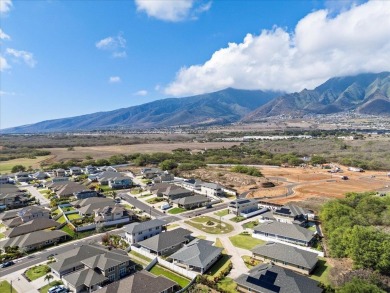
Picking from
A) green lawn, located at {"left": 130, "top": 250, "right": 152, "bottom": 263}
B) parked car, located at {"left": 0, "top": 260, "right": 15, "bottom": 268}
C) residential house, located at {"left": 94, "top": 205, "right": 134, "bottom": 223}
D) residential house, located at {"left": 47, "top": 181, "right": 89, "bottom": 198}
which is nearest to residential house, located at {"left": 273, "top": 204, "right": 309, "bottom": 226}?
green lawn, located at {"left": 130, "top": 250, "right": 152, "bottom": 263}

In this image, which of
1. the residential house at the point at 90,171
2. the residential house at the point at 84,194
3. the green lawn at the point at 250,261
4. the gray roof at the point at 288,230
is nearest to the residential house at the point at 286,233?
the gray roof at the point at 288,230

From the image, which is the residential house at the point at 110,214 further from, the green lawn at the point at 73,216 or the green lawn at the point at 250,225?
the green lawn at the point at 250,225

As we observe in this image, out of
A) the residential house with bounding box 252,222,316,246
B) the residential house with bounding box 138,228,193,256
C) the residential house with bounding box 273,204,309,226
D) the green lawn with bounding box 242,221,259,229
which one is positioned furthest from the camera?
the green lawn with bounding box 242,221,259,229

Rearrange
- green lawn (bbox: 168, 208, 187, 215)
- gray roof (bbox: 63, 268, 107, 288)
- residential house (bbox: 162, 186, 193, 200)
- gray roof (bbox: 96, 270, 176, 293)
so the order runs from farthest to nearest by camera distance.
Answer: residential house (bbox: 162, 186, 193, 200) < green lawn (bbox: 168, 208, 187, 215) < gray roof (bbox: 63, 268, 107, 288) < gray roof (bbox: 96, 270, 176, 293)

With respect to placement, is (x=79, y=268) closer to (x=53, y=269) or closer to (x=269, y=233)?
(x=53, y=269)

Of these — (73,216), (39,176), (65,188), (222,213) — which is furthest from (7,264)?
(39,176)

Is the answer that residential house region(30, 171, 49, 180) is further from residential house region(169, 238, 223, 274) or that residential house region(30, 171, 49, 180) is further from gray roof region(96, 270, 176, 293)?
gray roof region(96, 270, 176, 293)

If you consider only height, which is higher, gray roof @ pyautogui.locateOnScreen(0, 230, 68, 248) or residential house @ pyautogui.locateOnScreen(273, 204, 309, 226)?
gray roof @ pyautogui.locateOnScreen(0, 230, 68, 248)
